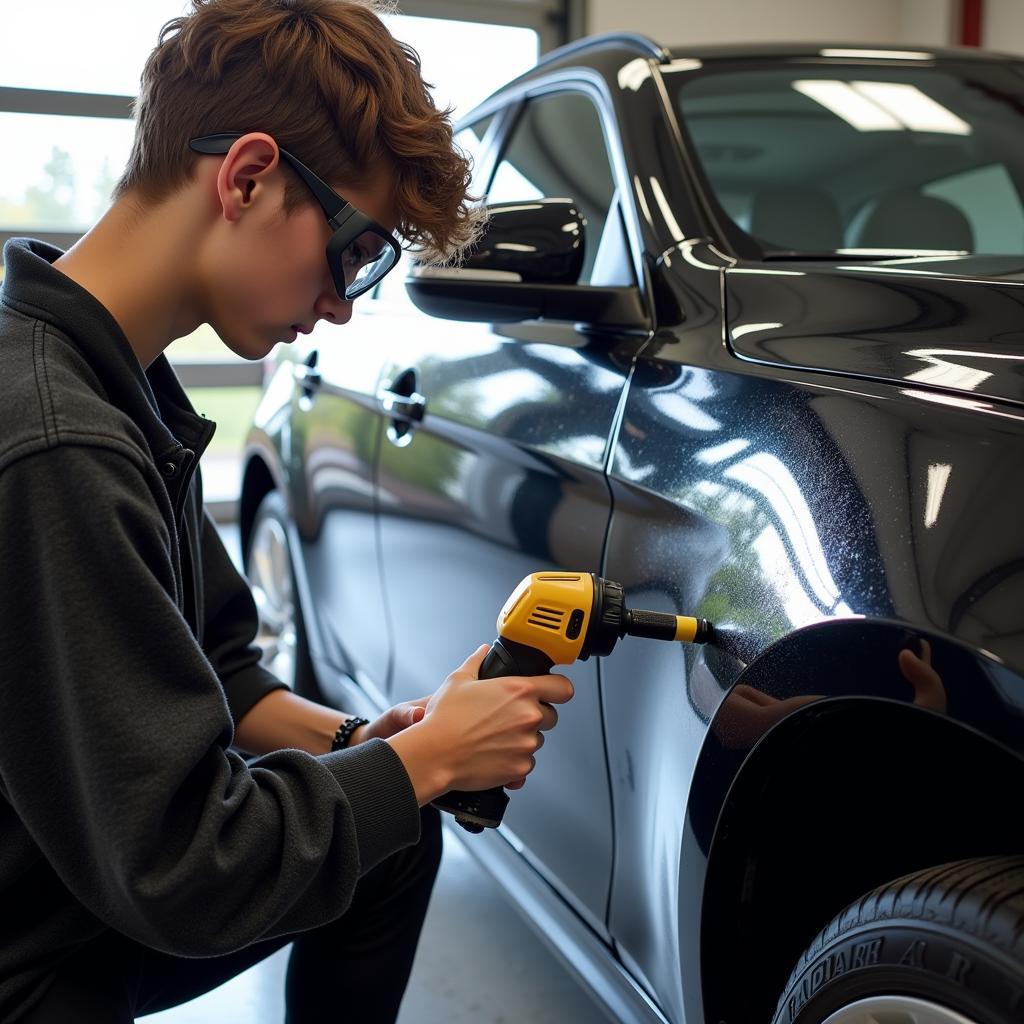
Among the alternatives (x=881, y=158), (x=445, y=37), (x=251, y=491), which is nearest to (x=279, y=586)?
(x=251, y=491)

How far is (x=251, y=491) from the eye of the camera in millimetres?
2713

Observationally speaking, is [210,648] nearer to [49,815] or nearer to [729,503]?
[49,815]

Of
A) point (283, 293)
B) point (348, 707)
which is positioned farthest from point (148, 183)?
point (348, 707)

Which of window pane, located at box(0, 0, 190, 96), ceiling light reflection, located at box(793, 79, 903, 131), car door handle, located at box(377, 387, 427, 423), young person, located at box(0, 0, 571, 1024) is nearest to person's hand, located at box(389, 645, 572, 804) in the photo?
young person, located at box(0, 0, 571, 1024)

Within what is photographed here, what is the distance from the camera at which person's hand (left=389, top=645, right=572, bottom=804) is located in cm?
101

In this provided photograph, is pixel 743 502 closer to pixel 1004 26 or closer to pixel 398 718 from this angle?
Result: pixel 398 718

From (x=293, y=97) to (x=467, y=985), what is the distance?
135cm

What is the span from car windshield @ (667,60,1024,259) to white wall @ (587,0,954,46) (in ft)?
16.4

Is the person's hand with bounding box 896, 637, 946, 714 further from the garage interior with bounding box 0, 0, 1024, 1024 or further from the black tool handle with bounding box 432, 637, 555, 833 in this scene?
the garage interior with bounding box 0, 0, 1024, 1024

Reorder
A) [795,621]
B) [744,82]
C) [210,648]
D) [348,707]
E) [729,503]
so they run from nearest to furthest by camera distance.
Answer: [795,621] → [729,503] → [210,648] → [744,82] → [348,707]

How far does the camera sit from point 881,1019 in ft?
2.75

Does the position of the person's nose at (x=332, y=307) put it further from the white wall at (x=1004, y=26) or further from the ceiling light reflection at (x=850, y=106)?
the white wall at (x=1004, y=26)

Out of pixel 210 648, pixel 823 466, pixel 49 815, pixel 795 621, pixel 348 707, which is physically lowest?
pixel 348 707

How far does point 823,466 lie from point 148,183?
0.60 metres
